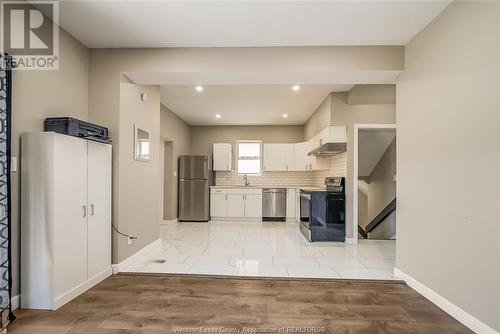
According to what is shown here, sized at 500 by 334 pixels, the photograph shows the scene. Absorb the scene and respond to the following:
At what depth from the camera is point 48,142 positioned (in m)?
2.30

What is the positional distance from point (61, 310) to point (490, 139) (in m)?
3.75

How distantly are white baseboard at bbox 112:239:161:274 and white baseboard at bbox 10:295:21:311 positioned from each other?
37.8 inches

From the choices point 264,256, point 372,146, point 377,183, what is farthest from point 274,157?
point 264,256

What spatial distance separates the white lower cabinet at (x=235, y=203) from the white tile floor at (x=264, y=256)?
1445 millimetres

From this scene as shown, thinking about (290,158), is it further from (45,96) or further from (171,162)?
(45,96)

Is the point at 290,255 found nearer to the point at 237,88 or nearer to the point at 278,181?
the point at 237,88

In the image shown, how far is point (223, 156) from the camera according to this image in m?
7.50

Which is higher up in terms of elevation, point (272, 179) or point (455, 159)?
point (455, 159)

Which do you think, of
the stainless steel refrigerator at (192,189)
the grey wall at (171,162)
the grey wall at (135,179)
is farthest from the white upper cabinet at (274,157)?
the grey wall at (135,179)

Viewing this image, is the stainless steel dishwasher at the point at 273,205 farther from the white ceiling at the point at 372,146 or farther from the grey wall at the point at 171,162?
the grey wall at the point at 171,162

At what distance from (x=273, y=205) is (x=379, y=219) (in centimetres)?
265

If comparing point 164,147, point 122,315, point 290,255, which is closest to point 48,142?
point 122,315

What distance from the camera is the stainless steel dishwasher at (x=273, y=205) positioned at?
7.15 m

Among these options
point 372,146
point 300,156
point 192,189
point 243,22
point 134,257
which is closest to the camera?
point 243,22
